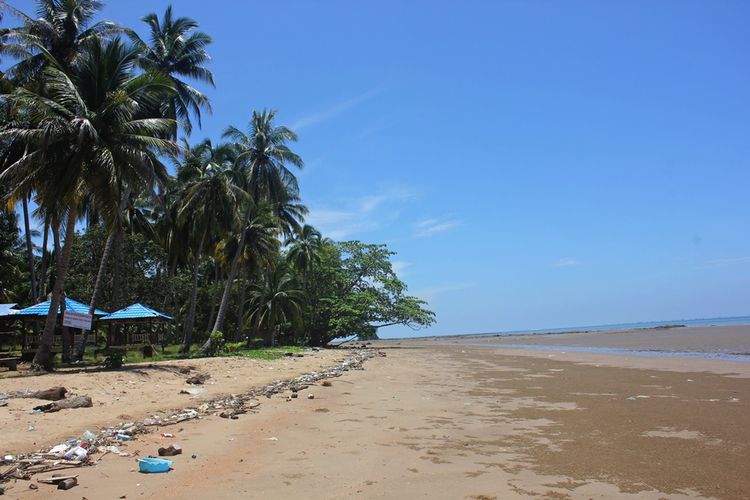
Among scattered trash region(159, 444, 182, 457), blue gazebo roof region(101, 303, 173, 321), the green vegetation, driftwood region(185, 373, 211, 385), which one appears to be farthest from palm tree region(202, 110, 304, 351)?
scattered trash region(159, 444, 182, 457)

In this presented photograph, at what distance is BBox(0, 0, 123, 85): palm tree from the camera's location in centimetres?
2028

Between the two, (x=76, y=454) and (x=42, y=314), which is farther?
(x=42, y=314)

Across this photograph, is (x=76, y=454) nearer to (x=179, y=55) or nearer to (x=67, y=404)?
(x=67, y=404)

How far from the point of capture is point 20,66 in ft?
68.2

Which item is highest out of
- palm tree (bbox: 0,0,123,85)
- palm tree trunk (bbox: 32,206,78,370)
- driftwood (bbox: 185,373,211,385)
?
palm tree (bbox: 0,0,123,85)

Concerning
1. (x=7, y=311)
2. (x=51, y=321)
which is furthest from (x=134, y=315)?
(x=51, y=321)

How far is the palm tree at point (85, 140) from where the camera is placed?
599 inches

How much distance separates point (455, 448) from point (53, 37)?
22.4m

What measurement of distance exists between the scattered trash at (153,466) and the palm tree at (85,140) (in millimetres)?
11439

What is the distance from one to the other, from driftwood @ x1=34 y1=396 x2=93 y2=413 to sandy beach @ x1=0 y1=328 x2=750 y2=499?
243 millimetres

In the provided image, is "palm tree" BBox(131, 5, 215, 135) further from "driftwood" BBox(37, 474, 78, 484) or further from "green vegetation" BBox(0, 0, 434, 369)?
"driftwood" BBox(37, 474, 78, 484)

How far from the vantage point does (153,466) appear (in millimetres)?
6348

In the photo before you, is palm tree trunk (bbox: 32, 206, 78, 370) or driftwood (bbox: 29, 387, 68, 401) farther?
palm tree trunk (bbox: 32, 206, 78, 370)

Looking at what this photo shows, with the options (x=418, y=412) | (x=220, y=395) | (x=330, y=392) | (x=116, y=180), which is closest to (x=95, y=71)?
(x=116, y=180)
